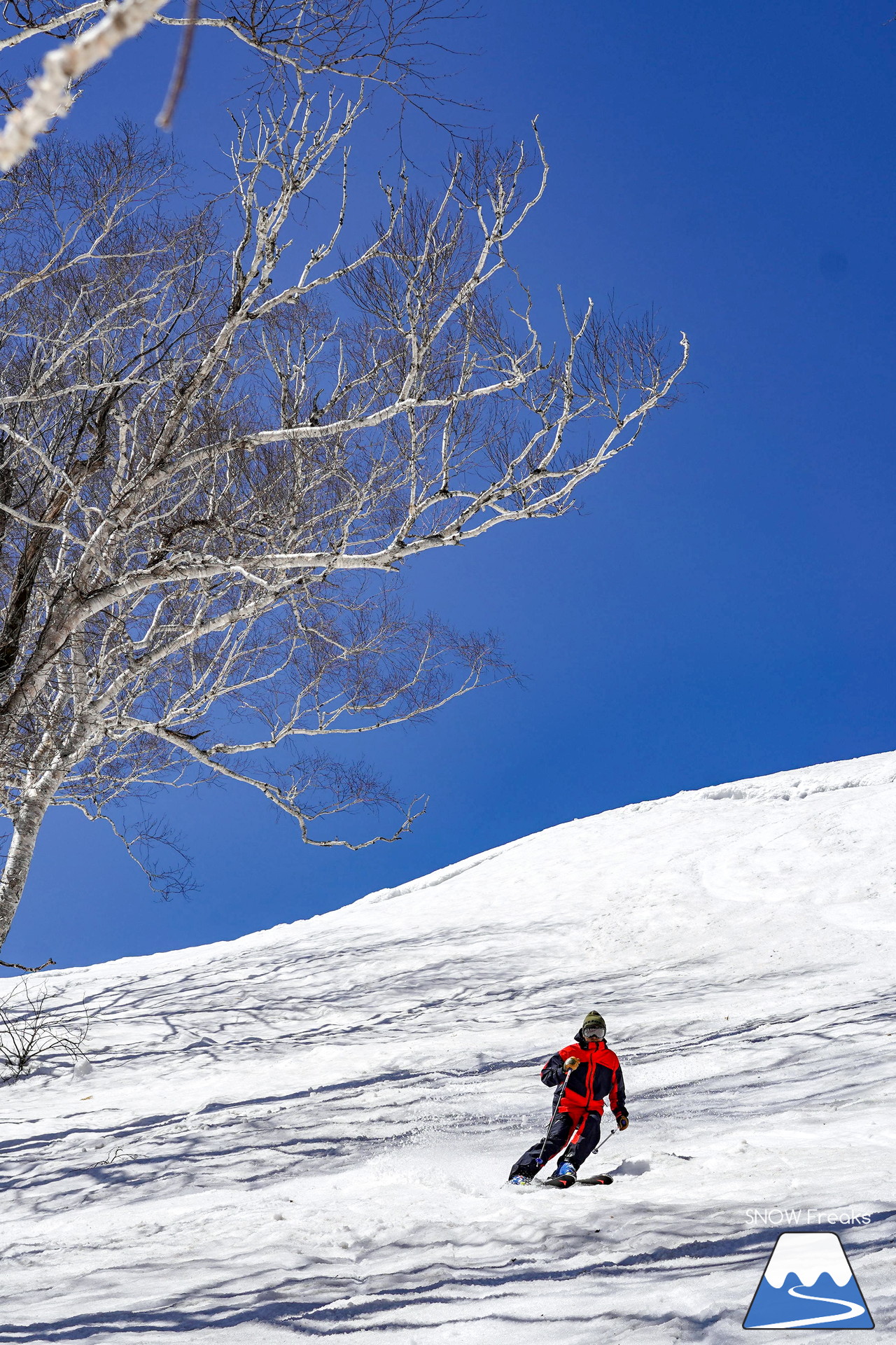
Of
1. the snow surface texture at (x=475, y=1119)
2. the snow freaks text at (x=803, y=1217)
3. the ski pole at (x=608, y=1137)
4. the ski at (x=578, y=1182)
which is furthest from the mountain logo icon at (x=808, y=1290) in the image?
the ski pole at (x=608, y=1137)

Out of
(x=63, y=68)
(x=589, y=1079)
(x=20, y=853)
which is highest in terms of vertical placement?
(x=20, y=853)

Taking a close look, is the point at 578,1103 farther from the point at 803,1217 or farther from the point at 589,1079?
the point at 803,1217

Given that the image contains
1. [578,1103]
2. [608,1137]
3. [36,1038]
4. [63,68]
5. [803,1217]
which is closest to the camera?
[63,68]

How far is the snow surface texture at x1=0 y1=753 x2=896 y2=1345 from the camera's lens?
2898 mm

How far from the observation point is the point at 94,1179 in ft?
15.0

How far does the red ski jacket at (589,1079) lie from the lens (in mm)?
4109

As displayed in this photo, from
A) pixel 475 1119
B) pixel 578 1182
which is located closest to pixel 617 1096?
pixel 578 1182

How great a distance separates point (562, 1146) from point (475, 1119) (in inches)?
46.7

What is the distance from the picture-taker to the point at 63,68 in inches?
23.2

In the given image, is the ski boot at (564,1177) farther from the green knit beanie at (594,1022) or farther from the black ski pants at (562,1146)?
the green knit beanie at (594,1022)

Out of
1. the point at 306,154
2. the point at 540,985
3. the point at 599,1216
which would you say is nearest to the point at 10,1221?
the point at 599,1216

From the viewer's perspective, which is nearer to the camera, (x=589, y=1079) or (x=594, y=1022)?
(x=589, y=1079)

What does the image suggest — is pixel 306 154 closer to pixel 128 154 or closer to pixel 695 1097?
pixel 128 154

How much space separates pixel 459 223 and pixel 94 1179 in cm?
635
